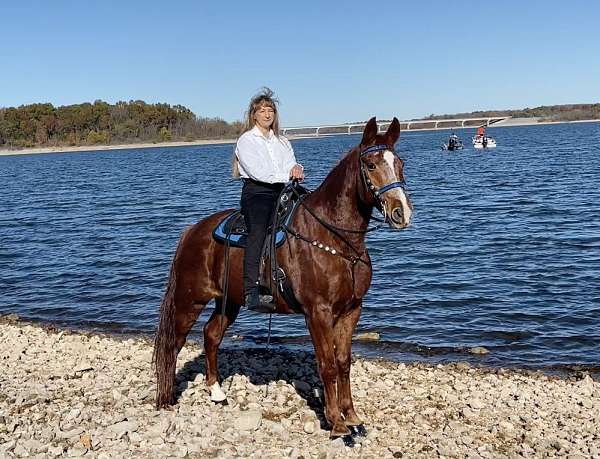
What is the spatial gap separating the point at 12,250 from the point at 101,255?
4958mm

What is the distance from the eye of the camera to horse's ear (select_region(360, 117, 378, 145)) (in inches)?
254

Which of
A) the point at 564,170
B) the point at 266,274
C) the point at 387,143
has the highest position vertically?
the point at 387,143

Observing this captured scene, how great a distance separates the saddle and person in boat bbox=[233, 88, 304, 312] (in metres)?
0.10

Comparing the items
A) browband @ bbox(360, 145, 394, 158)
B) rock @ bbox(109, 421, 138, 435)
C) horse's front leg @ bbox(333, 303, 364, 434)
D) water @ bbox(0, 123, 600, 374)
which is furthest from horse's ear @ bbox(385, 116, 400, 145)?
water @ bbox(0, 123, 600, 374)

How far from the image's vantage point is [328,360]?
7.15m

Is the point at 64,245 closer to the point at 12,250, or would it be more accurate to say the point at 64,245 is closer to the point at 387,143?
the point at 12,250

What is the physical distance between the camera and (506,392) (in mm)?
9492

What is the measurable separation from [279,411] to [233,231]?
2.50 m

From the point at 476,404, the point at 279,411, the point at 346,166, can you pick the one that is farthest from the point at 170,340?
the point at 476,404

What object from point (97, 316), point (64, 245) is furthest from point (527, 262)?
point (64, 245)

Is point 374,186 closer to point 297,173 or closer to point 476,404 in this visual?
point 297,173

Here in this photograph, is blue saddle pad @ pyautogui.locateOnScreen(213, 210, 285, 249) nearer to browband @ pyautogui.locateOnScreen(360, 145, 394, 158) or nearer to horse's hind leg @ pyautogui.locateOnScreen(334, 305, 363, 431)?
horse's hind leg @ pyautogui.locateOnScreen(334, 305, 363, 431)

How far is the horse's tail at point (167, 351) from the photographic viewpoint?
28.5 feet

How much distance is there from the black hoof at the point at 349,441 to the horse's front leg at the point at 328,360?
33cm
